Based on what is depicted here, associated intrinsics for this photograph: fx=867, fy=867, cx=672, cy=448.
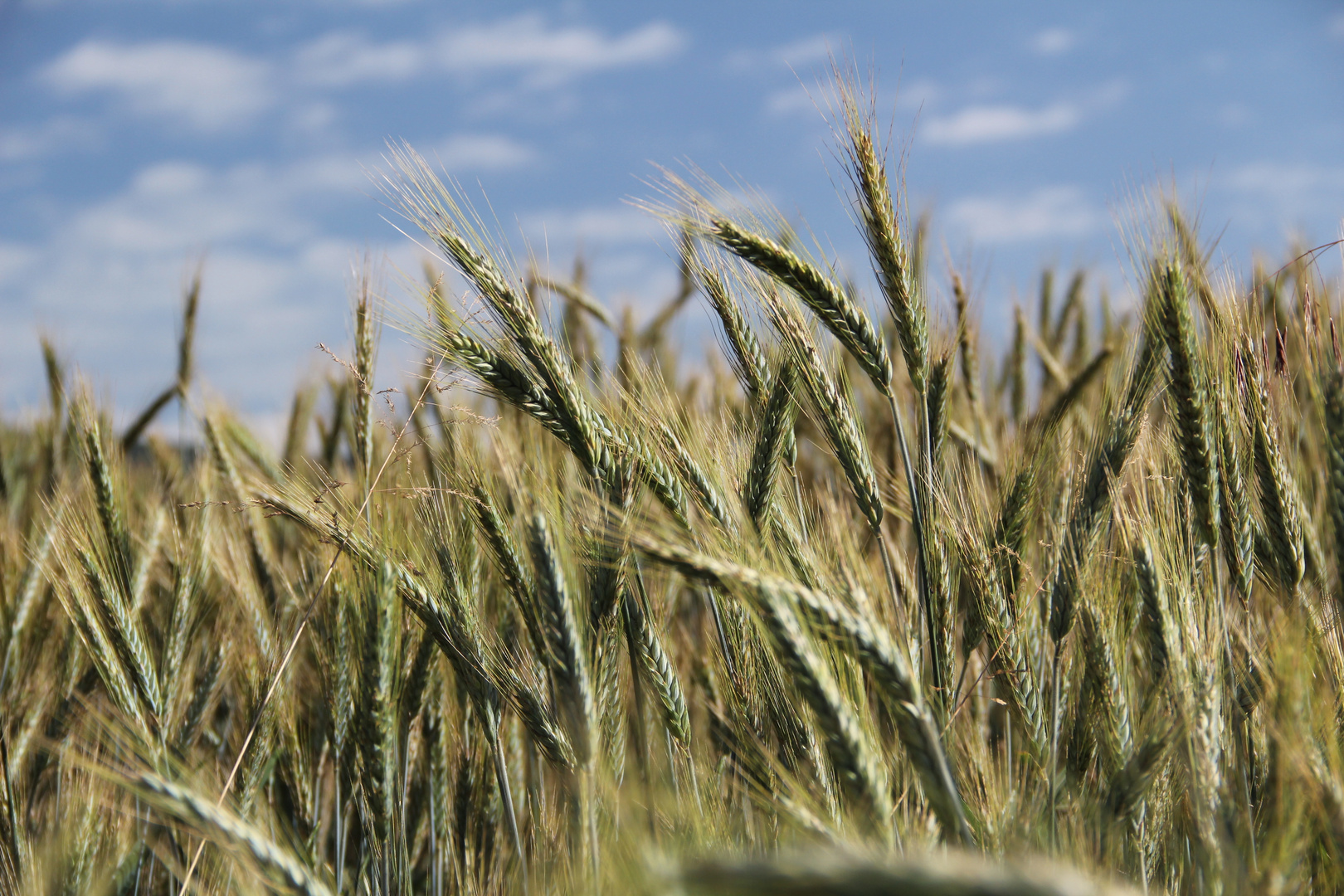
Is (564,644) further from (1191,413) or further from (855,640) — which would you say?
(1191,413)

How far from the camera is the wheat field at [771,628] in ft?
4.40

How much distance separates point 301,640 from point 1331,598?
2877 mm

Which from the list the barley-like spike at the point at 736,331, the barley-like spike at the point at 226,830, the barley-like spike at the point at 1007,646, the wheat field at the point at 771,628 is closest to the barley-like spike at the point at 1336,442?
the wheat field at the point at 771,628

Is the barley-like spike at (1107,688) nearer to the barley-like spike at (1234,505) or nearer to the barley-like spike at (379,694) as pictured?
the barley-like spike at (1234,505)

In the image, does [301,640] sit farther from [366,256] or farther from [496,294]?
[496,294]

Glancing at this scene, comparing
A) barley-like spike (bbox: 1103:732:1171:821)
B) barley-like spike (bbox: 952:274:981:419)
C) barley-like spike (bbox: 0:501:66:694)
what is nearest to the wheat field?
barley-like spike (bbox: 1103:732:1171:821)

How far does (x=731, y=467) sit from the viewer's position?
1.92m

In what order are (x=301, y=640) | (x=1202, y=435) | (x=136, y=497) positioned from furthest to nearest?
(x=136, y=497) < (x=301, y=640) < (x=1202, y=435)

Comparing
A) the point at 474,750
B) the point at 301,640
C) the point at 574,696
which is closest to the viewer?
the point at 574,696

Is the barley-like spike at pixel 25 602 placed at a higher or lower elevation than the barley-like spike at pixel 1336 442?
lower

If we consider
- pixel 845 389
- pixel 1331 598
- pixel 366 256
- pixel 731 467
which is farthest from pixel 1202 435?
pixel 366 256

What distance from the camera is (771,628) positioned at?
1.18 m

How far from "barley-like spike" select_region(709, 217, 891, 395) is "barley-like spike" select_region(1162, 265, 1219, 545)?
1.84 ft

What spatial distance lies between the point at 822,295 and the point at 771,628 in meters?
0.90
